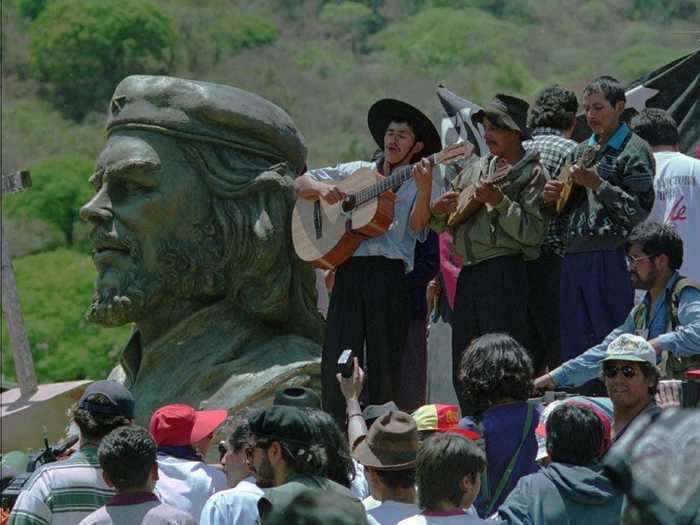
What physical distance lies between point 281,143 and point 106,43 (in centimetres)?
6933

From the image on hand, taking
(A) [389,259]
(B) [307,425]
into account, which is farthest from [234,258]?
(B) [307,425]

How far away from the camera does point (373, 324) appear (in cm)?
878

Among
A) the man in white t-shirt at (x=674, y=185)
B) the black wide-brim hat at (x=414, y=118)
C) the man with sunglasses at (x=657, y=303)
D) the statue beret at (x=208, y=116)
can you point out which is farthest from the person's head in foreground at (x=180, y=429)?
the statue beret at (x=208, y=116)

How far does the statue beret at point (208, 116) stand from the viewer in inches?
392

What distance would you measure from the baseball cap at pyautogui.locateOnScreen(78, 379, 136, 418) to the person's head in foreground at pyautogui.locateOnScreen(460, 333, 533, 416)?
1166 mm

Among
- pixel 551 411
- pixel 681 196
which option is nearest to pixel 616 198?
pixel 681 196

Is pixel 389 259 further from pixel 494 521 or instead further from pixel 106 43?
pixel 106 43

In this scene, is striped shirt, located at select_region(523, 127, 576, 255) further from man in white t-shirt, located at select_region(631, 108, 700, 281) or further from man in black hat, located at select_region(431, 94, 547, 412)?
man in white t-shirt, located at select_region(631, 108, 700, 281)

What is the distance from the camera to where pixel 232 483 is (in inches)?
257

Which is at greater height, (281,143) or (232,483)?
(281,143)

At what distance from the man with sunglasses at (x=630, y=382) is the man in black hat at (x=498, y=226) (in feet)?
5.87

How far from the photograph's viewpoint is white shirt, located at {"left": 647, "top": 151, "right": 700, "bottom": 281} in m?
8.99

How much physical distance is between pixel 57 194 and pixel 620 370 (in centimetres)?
5865

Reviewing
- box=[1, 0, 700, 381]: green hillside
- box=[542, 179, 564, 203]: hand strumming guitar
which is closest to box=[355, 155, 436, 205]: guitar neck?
box=[542, 179, 564, 203]: hand strumming guitar
